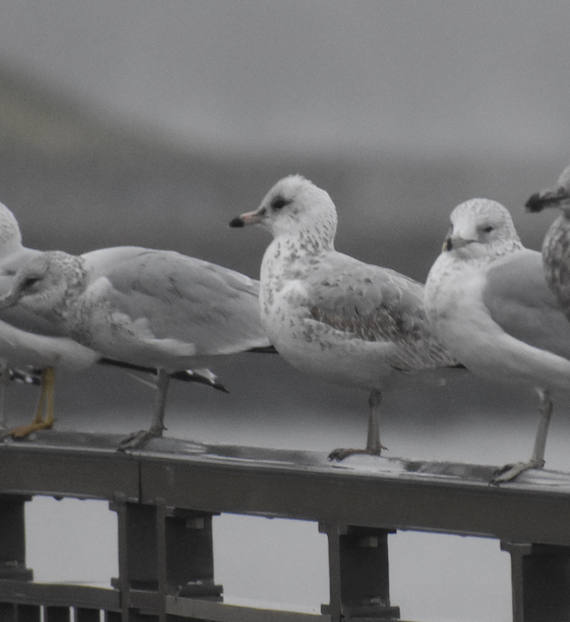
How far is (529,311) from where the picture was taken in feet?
9.91

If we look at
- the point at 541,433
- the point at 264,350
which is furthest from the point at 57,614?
the point at 541,433

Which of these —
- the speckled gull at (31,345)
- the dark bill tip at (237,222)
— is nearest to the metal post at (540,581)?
the dark bill tip at (237,222)

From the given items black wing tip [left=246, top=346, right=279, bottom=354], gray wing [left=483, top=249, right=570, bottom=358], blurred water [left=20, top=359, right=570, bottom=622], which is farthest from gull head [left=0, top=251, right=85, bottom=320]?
blurred water [left=20, top=359, right=570, bottom=622]

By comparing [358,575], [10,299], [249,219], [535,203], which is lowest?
[358,575]

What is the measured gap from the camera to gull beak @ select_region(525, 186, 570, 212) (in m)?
2.48

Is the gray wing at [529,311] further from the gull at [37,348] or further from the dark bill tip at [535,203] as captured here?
the gull at [37,348]

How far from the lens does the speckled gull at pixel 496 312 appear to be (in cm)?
301

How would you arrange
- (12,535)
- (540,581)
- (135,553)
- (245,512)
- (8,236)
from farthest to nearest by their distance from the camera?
(8,236) < (12,535) < (135,553) < (245,512) < (540,581)

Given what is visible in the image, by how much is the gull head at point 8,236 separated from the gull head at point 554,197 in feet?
8.97

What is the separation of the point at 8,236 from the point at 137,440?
1498 millimetres

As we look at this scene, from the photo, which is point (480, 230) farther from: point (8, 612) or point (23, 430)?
point (23, 430)

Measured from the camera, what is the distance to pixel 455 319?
301 cm

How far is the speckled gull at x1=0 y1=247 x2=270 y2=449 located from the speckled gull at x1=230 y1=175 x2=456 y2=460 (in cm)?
32

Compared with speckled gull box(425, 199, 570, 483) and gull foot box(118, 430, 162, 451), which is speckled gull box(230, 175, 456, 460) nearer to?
speckled gull box(425, 199, 570, 483)
